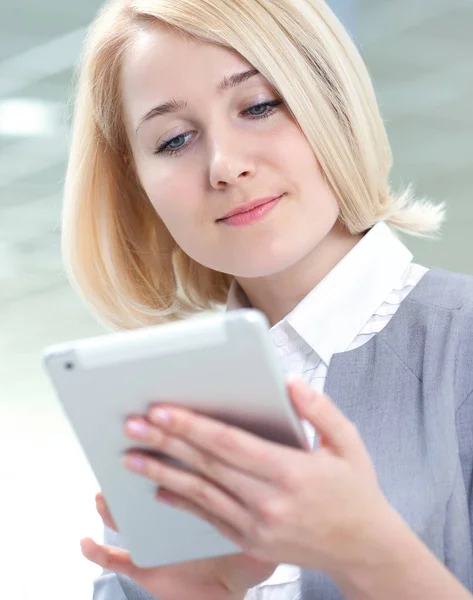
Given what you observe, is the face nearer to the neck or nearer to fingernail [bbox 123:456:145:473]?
the neck

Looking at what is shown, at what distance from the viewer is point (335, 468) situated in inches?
34.0

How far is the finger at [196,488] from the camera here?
0.88 m

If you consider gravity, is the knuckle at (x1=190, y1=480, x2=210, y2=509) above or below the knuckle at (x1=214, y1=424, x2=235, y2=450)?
below

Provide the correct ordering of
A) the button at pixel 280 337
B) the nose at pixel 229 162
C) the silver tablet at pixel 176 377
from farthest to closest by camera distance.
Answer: the button at pixel 280 337 < the nose at pixel 229 162 < the silver tablet at pixel 176 377

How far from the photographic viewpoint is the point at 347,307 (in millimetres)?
1413

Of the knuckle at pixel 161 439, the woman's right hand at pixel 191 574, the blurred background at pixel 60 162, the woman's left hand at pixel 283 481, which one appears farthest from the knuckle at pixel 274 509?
the blurred background at pixel 60 162

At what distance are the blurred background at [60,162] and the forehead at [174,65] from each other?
5.24 ft

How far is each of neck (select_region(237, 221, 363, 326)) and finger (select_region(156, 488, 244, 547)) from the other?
1.95 feet

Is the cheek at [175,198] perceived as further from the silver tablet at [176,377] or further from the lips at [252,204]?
the silver tablet at [176,377]

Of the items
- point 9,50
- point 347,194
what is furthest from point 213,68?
point 9,50

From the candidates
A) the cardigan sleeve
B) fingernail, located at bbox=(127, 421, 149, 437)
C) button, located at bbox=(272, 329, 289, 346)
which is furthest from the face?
fingernail, located at bbox=(127, 421, 149, 437)

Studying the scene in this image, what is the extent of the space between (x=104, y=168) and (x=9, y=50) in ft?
5.69

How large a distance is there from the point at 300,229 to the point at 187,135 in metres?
0.23

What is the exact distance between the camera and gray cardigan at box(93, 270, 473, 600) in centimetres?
118
